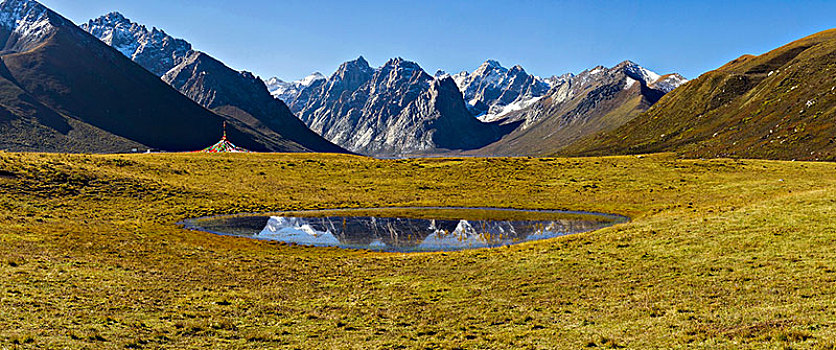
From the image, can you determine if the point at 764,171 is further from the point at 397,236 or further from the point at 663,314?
the point at 663,314

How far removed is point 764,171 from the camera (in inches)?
3733

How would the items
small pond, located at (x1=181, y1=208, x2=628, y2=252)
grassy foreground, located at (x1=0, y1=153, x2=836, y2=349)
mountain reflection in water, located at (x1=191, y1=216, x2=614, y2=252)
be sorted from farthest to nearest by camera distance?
1. small pond, located at (x1=181, y1=208, x2=628, y2=252)
2. mountain reflection in water, located at (x1=191, y1=216, x2=614, y2=252)
3. grassy foreground, located at (x1=0, y1=153, x2=836, y2=349)

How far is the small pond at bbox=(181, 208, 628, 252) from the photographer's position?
50.2 meters

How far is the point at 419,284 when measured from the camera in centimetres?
3134

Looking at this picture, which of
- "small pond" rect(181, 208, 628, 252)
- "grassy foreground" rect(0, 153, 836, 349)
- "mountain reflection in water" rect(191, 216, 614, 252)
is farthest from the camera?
A: "small pond" rect(181, 208, 628, 252)

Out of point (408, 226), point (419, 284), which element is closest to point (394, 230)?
point (408, 226)

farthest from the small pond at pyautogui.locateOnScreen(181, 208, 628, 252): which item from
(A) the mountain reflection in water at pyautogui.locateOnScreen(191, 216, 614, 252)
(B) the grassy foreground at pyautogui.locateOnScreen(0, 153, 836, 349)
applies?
→ (B) the grassy foreground at pyautogui.locateOnScreen(0, 153, 836, 349)

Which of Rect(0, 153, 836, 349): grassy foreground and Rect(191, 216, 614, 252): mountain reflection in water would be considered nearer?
Rect(0, 153, 836, 349): grassy foreground

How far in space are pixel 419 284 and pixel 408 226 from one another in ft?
93.0

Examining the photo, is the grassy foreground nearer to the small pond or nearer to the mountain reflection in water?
the small pond

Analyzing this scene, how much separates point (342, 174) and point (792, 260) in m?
84.3

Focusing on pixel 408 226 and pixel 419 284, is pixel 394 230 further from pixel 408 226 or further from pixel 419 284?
pixel 419 284

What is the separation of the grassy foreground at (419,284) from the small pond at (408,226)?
4826mm

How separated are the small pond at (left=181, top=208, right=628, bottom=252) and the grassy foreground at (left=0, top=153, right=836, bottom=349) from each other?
4826mm
